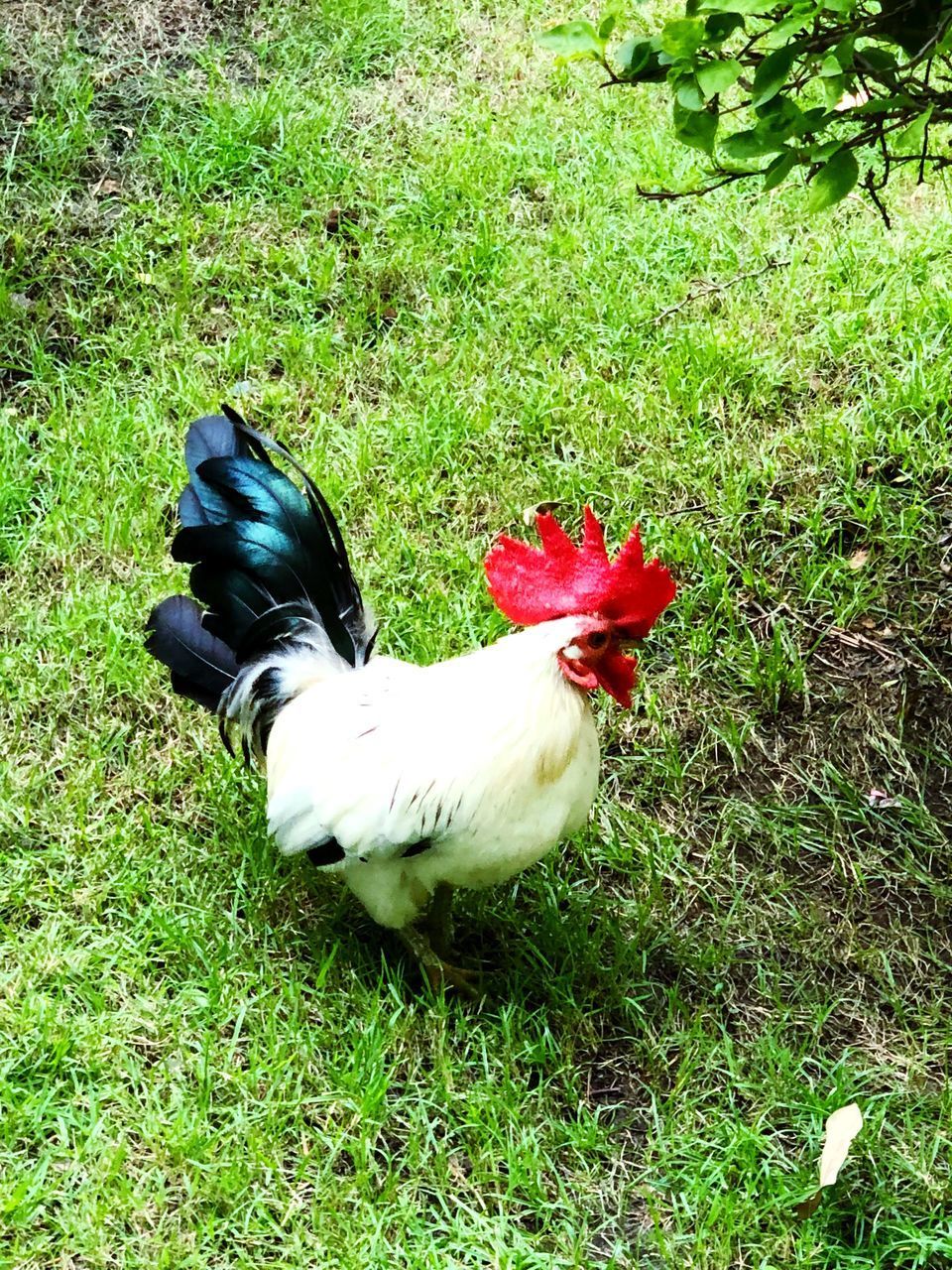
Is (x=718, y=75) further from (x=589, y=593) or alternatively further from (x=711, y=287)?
(x=711, y=287)

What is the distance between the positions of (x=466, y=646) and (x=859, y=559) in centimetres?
123

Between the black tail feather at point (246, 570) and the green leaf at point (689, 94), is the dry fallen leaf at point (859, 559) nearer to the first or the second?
the black tail feather at point (246, 570)

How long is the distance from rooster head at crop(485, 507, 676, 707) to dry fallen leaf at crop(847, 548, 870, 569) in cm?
134

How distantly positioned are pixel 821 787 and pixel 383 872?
4.17ft

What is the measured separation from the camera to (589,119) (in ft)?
17.2

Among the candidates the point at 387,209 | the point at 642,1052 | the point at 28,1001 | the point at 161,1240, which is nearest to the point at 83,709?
the point at 28,1001

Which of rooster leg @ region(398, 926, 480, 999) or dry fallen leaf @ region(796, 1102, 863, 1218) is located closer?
dry fallen leaf @ region(796, 1102, 863, 1218)

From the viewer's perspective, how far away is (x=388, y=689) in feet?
9.30

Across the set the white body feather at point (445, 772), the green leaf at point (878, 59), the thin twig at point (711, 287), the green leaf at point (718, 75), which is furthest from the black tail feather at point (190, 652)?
the thin twig at point (711, 287)

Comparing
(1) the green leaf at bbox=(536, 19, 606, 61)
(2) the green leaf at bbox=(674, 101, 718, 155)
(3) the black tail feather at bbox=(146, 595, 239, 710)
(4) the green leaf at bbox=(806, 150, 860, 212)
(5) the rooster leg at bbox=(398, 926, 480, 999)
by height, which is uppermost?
(1) the green leaf at bbox=(536, 19, 606, 61)

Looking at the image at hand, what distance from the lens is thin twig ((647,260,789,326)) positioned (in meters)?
4.46

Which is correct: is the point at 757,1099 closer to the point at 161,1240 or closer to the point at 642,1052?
the point at 642,1052

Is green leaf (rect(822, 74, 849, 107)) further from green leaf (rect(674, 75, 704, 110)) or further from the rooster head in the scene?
the rooster head

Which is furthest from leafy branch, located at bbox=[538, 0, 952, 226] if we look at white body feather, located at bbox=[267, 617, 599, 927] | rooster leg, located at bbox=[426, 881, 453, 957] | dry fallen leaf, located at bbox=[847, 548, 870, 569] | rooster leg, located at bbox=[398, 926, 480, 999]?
rooster leg, located at bbox=[398, 926, 480, 999]
